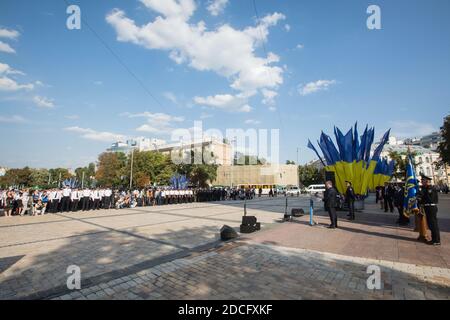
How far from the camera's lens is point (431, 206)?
7.55 metres

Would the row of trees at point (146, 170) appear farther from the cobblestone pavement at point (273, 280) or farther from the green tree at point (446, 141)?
the cobblestone pavement at point (273, 280)

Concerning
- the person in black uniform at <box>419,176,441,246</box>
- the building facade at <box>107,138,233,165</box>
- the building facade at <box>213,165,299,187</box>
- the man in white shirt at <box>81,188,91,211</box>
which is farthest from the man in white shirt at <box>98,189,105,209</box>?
the building facade at <box>213,165,299,187</box>

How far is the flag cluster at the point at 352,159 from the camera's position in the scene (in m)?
19.0

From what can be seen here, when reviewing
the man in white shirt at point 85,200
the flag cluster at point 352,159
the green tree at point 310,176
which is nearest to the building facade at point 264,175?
the green tree at point 310,176

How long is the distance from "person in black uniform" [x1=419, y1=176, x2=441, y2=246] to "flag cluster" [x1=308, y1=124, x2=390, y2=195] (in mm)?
11752

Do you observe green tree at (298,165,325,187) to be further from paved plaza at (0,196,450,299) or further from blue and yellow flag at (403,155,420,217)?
paved plaza at (0,196,450,299)

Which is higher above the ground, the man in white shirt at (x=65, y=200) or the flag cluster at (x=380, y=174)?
the flag cluster at (x=380, y=174)

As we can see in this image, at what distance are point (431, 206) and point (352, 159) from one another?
12.6 meters

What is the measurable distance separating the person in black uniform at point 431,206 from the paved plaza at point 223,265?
34 centimetres

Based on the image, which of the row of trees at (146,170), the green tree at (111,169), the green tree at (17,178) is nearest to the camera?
Result: the row of trees at (146,170)

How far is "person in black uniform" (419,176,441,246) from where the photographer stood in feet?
24.3

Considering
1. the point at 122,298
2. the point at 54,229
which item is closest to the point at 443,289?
the point at 122,298

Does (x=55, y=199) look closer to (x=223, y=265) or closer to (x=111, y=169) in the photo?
(x=223, y=265)

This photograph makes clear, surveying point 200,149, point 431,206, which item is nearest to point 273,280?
point 431,206
